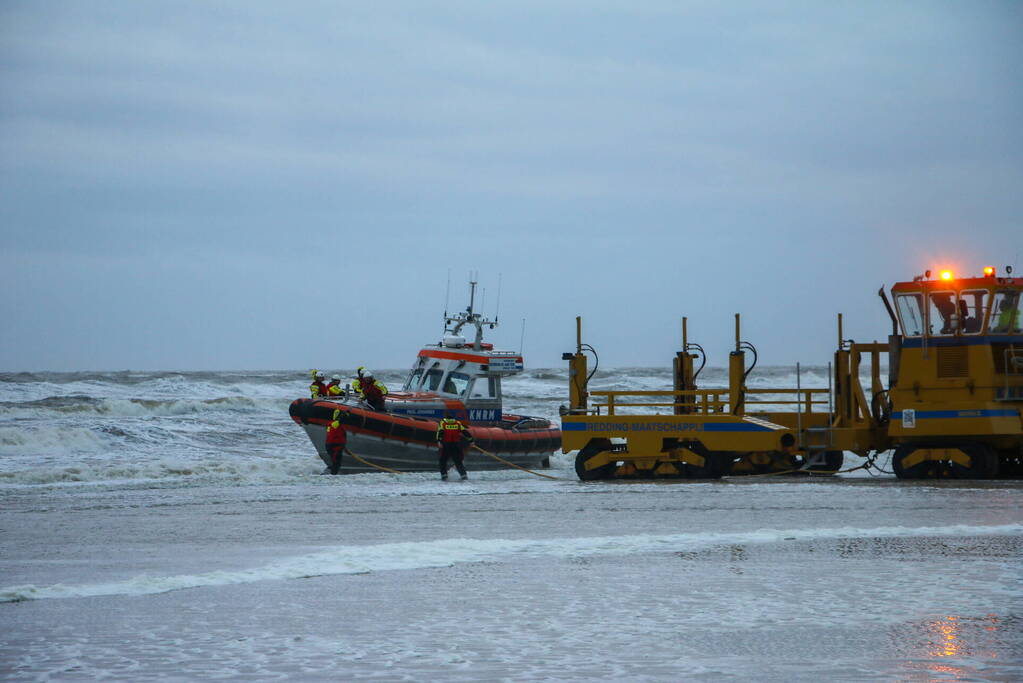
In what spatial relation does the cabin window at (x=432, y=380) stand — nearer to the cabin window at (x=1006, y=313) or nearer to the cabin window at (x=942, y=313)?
the cabin window at (x=942, y=313)

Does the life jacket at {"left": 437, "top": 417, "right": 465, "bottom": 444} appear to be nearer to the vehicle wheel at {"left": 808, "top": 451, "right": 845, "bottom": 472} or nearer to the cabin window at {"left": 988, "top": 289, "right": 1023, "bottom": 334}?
the vehicle wheel at {"left": 808, "top": 451, "right": 845, "bottom": 472}

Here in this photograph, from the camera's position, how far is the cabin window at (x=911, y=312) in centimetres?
1694

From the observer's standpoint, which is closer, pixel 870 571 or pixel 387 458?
pixel 870 571

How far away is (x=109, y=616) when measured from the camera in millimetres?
7004

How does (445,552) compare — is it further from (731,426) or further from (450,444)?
(450,444)

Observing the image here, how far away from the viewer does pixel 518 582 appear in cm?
816

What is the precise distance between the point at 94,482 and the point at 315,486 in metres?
4.06

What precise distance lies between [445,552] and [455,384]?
13.0 meters

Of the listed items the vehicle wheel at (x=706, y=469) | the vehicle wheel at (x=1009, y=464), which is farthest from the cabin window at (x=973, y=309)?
the vehicle wheel at (x=706, y=469)

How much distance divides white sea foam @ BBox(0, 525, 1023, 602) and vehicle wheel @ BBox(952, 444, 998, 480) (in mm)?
5921

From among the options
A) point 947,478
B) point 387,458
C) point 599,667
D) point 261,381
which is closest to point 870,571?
point 599,667

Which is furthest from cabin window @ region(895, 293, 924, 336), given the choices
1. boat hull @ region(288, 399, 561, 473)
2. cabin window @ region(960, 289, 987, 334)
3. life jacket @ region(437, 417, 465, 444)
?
boat hull @ region(288, 399, 561, 473)

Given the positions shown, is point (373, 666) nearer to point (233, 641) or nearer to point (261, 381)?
point (233, 641)

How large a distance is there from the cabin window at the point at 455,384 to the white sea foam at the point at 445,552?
12.2 m
